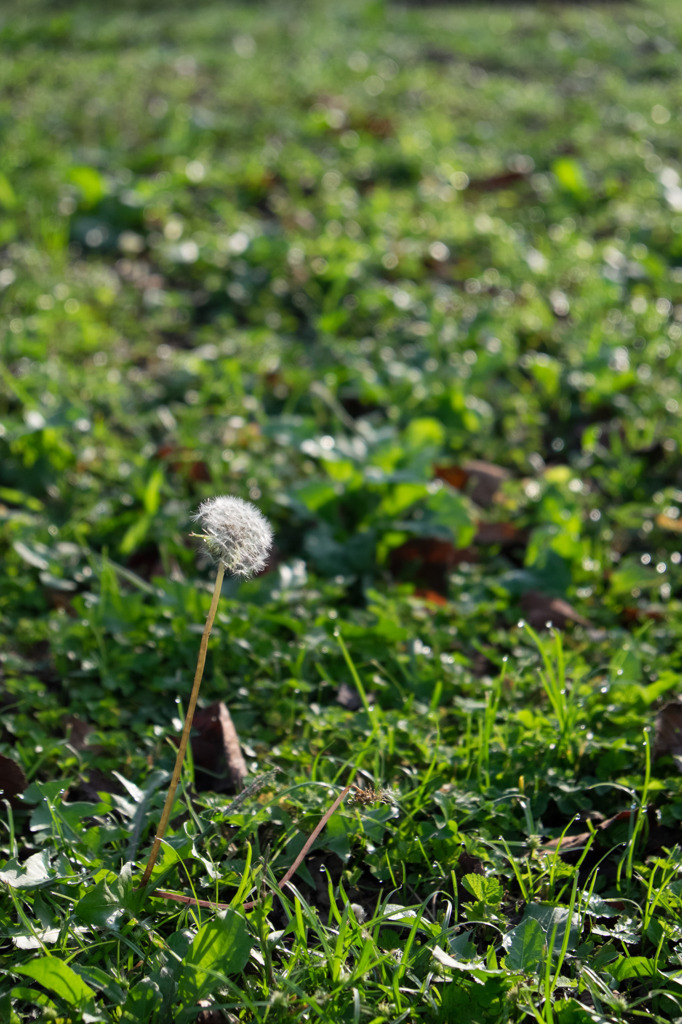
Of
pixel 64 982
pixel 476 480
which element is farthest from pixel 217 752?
pixel 476 480

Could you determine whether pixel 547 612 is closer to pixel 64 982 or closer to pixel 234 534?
pixel 234 534

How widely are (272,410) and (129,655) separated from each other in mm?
1277

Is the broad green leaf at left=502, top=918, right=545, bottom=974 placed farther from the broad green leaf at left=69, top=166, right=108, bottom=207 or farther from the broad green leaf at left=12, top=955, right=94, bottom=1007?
the broad green leaf at left=69, top=166, right=108, bottom=207

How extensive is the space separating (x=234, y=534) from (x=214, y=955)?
2.13 feet

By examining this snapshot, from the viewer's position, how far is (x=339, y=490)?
263cm

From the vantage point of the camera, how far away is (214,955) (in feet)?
4.65

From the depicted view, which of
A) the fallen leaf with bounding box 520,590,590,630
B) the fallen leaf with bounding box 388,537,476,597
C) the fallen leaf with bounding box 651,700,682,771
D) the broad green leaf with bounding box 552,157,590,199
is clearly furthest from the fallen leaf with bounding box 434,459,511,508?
the broad green leaf with bounding box 552,157,590,199

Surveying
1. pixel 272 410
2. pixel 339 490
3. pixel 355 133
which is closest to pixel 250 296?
pixel 272 410

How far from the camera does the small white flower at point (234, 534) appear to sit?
1439 millimetres

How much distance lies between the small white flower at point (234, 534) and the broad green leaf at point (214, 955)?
545 millimetres

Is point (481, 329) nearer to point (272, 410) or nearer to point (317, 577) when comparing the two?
point (272, 410)

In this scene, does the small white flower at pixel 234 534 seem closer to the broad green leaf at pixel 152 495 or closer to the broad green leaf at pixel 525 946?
the broad green leaf at pixel 525 946

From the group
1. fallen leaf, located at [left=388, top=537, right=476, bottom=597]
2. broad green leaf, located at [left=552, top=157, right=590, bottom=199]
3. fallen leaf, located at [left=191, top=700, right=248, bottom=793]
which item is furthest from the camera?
broad green leaf, located at [left=552, top=157, right=590, bottom=199]

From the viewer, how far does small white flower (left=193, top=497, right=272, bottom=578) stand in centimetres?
144
